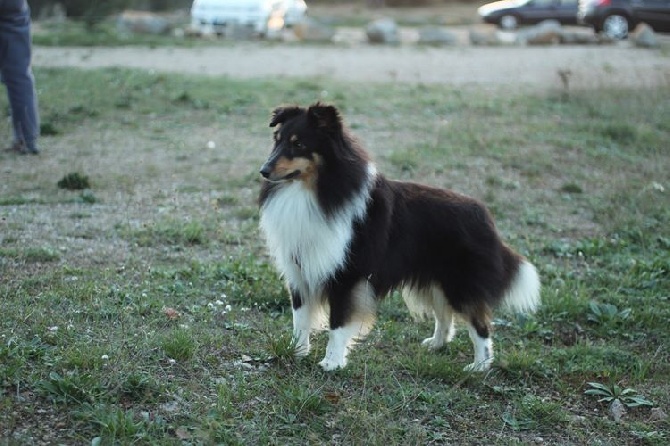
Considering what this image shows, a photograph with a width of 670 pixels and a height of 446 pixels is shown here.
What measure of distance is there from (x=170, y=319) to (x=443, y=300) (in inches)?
69.6

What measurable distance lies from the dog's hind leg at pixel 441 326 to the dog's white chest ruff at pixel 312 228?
33.7 inches

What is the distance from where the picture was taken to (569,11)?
30.3 meters

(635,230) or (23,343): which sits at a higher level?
(23,343)

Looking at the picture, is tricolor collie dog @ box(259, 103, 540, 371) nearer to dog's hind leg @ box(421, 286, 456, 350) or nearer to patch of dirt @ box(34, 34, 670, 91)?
dog's hind leg @ box(421, 286, 456, 350)

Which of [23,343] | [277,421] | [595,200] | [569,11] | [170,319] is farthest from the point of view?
[569,11]

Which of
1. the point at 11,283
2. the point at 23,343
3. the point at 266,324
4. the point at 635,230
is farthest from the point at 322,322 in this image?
the point at 635,230

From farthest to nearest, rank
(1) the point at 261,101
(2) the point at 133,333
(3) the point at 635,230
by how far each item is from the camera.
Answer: (1) the point at 261,101 < (3) the point at 635,230 < (2) the point at 133,333

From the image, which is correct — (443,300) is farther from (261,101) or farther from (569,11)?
(569,11)

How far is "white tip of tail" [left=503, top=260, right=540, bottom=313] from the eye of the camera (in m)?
5.47

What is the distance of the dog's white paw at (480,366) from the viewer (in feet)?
17.3

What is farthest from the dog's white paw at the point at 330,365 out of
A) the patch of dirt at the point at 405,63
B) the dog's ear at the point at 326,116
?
the patch of dirt at the point at 405,63

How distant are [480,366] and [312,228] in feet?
4.67

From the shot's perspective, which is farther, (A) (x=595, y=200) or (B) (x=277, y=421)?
(A) (x=595, y=200)

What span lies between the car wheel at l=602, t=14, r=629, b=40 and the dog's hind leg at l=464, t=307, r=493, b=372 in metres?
24.5
